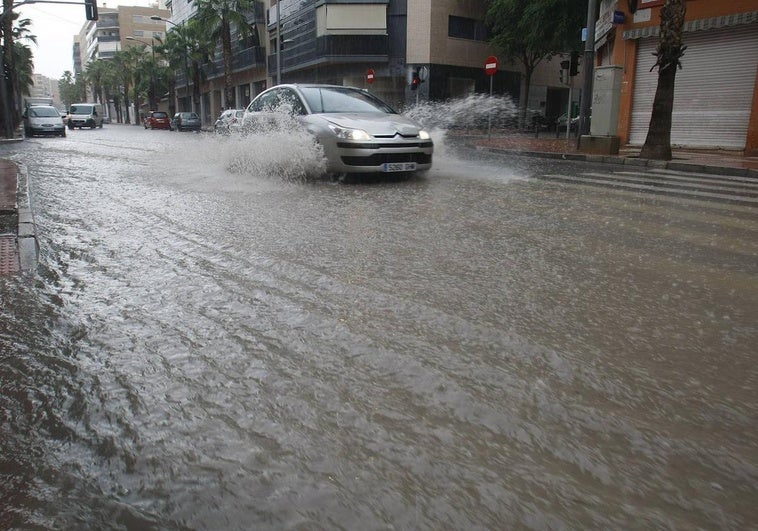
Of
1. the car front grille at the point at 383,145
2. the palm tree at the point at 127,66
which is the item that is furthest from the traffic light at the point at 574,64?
the palm tree at the point at 127,66

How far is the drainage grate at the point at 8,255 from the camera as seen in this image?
14.4 feet

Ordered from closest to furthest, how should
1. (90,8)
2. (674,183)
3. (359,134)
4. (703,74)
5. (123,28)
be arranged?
1. (359,134)
2. (674,183)
3. (703,74)
4. (90,8)
5. (123,28)

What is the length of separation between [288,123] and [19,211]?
4384mm

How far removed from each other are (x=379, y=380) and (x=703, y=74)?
57.0ft

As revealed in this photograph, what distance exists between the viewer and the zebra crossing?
8.33 metres

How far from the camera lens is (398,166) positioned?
348 inches

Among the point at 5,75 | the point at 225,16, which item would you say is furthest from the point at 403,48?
the point at 5,75

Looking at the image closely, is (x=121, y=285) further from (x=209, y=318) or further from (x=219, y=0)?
(x=219, y=0)

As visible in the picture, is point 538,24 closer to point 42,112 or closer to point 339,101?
point 339,101

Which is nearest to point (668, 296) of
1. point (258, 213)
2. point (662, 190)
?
point (258, 213)

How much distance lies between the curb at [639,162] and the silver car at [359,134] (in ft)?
20.3

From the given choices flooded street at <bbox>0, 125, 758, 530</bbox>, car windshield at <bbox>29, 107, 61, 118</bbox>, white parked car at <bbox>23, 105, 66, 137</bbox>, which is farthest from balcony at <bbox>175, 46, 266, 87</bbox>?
flooded street at <bbox>0, 125, 758, 530</bbox>

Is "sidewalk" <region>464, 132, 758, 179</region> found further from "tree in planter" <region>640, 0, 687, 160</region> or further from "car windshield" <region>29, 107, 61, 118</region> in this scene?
"car windshield" <region>29, 107, 61, 118</region>

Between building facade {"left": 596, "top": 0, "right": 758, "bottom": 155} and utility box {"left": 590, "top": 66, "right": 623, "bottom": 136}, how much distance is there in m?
2.63
